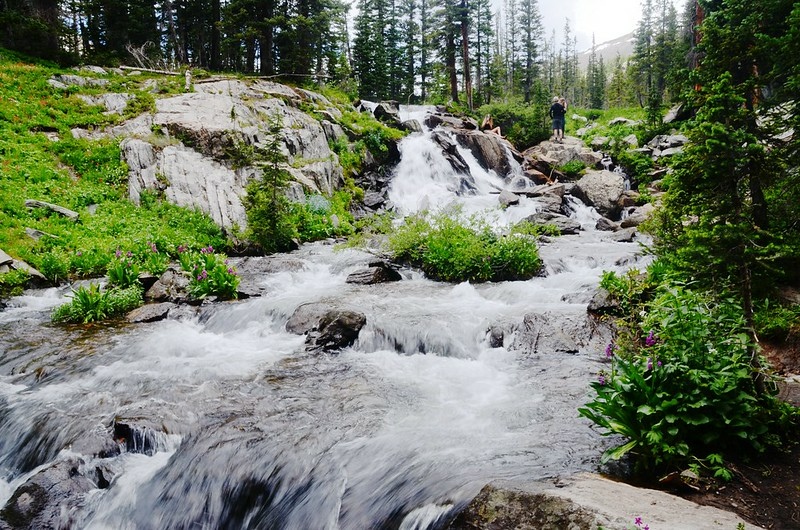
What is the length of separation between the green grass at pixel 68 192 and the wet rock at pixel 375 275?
586cm

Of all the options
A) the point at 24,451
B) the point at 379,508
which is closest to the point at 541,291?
the point at 379,508

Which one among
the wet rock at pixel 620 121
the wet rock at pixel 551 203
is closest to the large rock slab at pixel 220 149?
the wet rock at pixel 551 203

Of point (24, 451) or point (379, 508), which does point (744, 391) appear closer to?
point (379, 508)

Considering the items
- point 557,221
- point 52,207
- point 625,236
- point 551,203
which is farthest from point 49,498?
point 551,203

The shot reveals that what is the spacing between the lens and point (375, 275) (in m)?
11.7

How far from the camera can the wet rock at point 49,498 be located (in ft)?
13.3

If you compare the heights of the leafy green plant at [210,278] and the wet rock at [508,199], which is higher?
the wet rock at [508,199]

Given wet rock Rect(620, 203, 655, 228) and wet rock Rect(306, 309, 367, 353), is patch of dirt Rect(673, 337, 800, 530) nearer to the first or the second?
wet rock Rect(306, 309, 367, 353)

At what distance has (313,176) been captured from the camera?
20.1 m

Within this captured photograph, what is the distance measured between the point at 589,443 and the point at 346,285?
7.99 m

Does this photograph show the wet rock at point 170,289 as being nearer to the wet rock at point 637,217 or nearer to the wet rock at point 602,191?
the wet rock at point 637,217

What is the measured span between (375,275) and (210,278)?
4146 millimetres

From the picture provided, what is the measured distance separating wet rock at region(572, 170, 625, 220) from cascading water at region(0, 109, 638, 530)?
11.5 meters

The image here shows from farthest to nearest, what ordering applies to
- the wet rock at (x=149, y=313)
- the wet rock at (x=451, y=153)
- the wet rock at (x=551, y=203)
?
1. the wet rock at (x=451, y=153)
2. the wet rock at (x=551, y=203)
3. the wet rock at (x=149, y=313)
